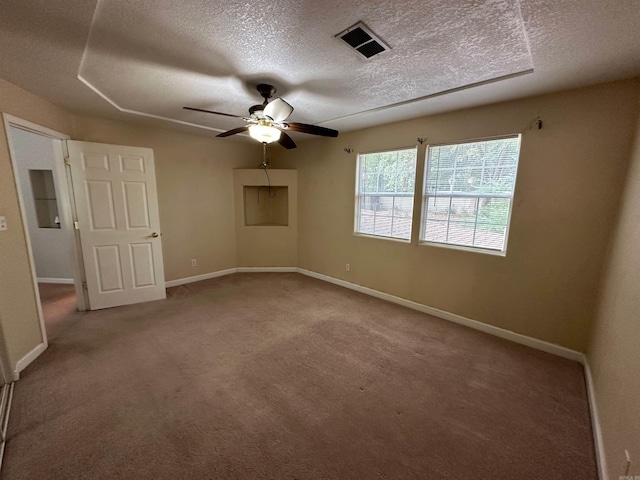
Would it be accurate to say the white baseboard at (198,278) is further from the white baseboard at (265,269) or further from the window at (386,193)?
the window at (386,193)

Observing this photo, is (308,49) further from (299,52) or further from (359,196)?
(359,196)

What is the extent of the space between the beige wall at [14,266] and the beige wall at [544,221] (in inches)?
146

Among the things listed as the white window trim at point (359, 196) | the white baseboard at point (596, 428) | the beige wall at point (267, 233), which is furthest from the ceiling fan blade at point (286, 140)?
the white baseboard at point (596, 428)

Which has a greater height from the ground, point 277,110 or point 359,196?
point 277,110

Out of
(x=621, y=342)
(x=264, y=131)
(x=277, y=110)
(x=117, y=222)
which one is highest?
(x=277, y=110)

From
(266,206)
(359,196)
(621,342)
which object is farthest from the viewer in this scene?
(266,206)

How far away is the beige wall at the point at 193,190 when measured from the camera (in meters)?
3.80

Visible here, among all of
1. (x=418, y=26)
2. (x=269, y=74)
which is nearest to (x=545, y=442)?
(x=418, y=26)

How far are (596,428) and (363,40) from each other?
9.27ft

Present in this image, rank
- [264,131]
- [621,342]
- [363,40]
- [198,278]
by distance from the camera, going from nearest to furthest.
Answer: [621,342], [363,40], [264,131], [198,278]

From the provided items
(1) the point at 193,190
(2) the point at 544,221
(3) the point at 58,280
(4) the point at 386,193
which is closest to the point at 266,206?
(1) the point at 193,190

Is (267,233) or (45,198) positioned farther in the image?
(267,233)

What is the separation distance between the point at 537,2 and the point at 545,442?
8.00ft

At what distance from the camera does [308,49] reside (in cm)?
172
